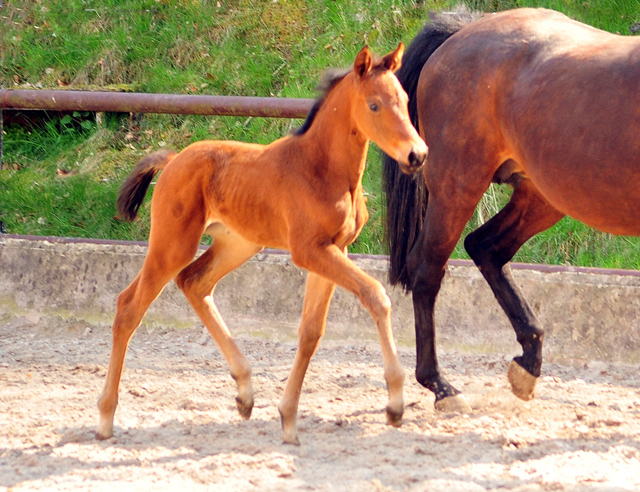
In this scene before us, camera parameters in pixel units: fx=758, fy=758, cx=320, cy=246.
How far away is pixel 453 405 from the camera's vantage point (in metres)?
3.60

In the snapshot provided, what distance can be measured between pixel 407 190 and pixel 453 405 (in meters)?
1.18

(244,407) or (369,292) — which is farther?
(244,407)

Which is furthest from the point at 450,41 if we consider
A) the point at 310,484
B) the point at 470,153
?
the point at 310,484

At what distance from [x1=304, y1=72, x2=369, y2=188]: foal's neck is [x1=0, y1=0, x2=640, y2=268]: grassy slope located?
8.10 ft

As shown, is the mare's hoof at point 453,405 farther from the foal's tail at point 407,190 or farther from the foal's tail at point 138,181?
the foal's tail at point 138,181

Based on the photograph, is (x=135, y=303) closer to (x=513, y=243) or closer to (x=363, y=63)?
(x=363, y=63)

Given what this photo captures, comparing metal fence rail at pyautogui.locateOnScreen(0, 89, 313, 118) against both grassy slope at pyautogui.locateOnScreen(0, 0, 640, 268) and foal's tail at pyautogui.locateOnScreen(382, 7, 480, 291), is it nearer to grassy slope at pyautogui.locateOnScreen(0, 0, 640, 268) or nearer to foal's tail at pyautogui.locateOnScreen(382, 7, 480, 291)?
foal's tail at pyautogui.locateOnScreen(382, 7, 480, 291)

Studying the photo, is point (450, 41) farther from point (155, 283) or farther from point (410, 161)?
point (155, 283)

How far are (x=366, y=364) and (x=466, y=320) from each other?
27.0 inches

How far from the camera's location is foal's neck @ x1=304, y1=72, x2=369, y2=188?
9.77 feet

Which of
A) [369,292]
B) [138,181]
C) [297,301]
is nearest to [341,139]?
[369,292]

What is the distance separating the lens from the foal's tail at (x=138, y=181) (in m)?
3.51

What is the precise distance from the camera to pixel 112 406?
3180mm

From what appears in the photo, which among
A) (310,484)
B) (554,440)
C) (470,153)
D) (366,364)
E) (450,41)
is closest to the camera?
(310,484)
